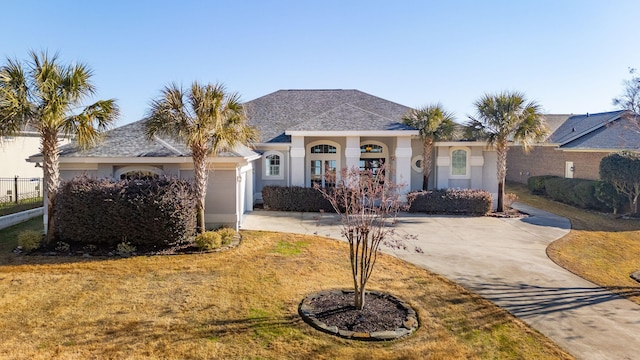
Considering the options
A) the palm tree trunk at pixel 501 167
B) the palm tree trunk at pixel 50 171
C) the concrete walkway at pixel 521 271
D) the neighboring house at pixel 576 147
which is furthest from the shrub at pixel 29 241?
the neighboring house at pixel 576 147

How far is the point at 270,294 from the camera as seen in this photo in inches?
344

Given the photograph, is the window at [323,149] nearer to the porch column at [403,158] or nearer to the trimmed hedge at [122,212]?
the porch column at [403,158]

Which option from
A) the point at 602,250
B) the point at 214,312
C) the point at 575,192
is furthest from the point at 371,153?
the point at 214,312

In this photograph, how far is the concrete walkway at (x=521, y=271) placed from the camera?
731cm

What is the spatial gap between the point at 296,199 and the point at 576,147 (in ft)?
59.9

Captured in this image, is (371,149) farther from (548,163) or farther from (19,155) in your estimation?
(19,155)

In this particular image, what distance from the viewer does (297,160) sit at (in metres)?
21.0

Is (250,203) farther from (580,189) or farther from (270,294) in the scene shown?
(580,189)

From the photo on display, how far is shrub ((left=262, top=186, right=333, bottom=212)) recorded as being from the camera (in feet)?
64.4

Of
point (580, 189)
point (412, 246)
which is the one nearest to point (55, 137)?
point (412, 246)

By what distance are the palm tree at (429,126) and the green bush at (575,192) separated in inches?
319

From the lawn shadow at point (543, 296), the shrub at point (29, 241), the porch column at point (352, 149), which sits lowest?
the lawn shadow at point (543, 296)

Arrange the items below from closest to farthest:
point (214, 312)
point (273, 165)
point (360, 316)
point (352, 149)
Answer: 1. point (360, 316)
2. point (214, 312)
3. point (352, 149)
4. point (273, 165)

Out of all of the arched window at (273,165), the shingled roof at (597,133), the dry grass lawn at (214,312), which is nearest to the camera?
the dry grass lawn at (214,312)
